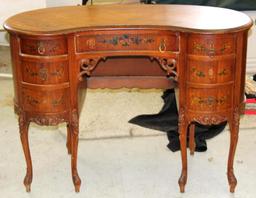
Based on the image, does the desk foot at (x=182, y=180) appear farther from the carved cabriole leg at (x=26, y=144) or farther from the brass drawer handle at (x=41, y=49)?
the brass drawer handle at (x=41, y=49)

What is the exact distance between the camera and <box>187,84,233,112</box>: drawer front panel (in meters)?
2.07

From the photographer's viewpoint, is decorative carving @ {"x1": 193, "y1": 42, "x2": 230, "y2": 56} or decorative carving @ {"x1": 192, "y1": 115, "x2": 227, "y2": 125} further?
decorative carving @ {"x1": 192, "y1": 115, "x2": 227, "y2": 125}

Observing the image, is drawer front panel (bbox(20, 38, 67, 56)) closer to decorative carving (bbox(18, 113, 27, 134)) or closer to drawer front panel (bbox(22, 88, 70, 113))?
drawer front panel (bbox(22, 88, 70, 113))

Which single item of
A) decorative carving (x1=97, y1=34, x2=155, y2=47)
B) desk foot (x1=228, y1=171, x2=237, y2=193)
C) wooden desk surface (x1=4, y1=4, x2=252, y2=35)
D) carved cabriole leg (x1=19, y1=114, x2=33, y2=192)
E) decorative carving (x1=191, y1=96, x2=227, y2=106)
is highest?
wooden desk surface (x1=4, y1=4, x2=252, y2=35)

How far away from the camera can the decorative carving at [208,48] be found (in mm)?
1996

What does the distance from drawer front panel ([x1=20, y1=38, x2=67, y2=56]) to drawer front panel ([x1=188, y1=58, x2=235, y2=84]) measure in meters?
0.51

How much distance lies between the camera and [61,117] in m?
2.12

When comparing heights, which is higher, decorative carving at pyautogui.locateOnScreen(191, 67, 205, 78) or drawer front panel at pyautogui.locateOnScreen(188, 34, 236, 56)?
drawer front panel at pyautogui.locateOnScreen(188, 34, 236, 56)

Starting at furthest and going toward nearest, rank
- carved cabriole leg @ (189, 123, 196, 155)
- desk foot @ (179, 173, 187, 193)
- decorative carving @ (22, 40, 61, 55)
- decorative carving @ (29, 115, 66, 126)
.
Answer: carved cabriole leg @ (189, 123, 196, 155) → desk foot @ (179, 173, 187, 193) → decorative carving @ (29, 115, 66, 126) → decorative carving @ (22, 40, 61, 55)

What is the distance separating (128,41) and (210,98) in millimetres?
408

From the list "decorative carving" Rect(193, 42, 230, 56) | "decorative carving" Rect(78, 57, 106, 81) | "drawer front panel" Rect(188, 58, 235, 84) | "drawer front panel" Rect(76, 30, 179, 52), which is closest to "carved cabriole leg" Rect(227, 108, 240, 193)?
"drawer front panel" Rect(188, 58, 235, 84)

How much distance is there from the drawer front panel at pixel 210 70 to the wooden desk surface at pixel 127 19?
13 centimetres

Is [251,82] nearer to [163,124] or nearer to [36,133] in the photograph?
[163,124]

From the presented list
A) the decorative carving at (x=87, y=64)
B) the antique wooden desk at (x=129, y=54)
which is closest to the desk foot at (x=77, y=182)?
the antique wooden desk at (x=129, y=54)
